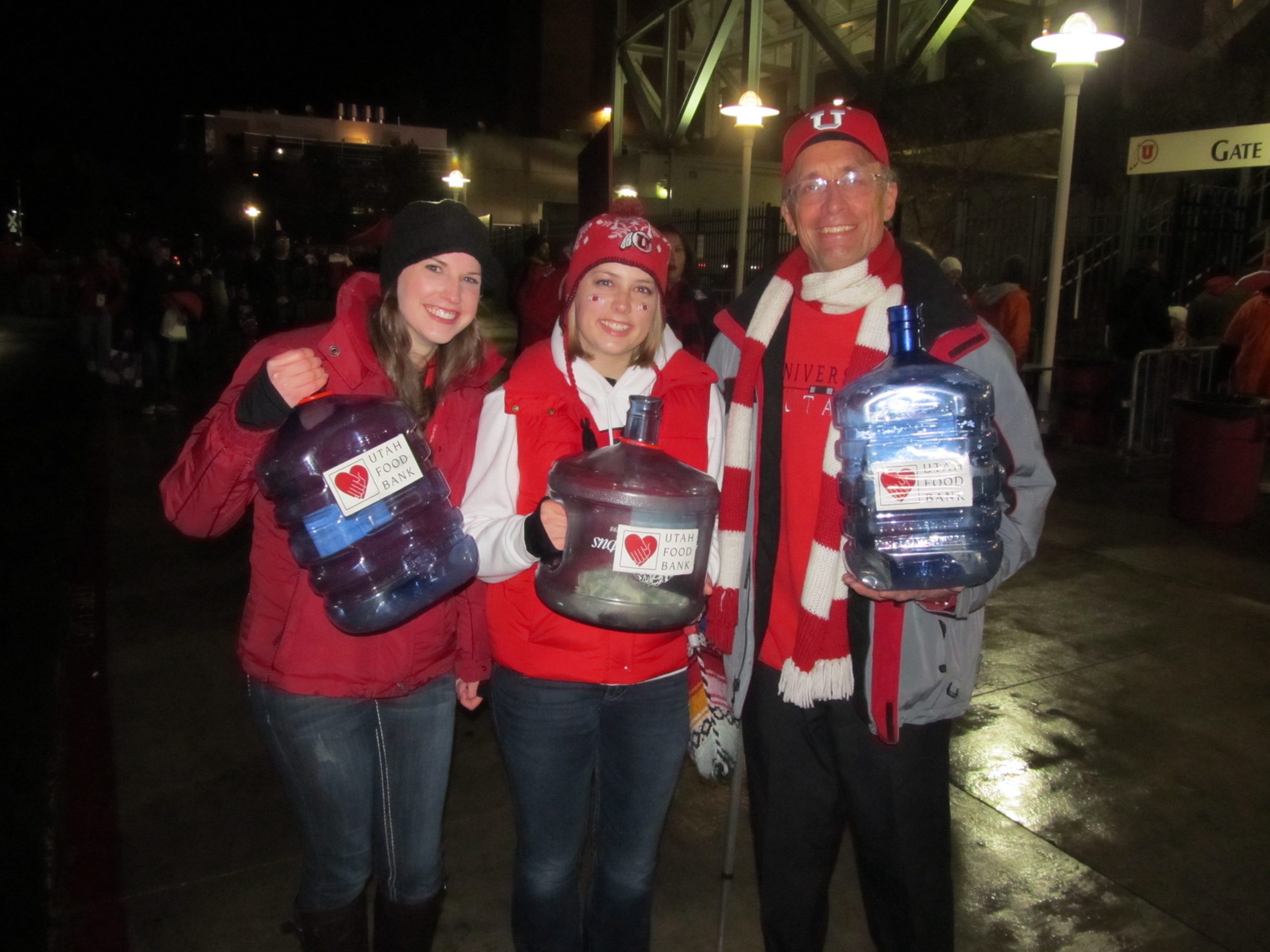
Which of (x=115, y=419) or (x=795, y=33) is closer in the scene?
(x=115, y=419)

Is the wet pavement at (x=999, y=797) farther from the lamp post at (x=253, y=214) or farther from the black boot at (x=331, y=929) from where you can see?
the lamp post at (x=253, y=214)

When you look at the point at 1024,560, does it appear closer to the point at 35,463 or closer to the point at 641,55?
the point at 35,463

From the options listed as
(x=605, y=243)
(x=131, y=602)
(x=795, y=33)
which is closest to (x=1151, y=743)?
(x=605, y=243)

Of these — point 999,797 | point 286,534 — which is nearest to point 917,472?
point 286,534

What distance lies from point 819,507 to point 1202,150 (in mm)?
10872

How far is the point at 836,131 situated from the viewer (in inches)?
91.3

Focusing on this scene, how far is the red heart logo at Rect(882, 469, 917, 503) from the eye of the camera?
1829 mm

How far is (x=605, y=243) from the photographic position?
91.2 inches

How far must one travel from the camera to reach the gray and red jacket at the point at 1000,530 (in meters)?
2.12

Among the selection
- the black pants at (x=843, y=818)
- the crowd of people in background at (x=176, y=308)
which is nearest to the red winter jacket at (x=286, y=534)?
the black pants at (x=843, y=818)

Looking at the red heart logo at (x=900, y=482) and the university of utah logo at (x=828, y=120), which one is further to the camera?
the university of utah logo at (x=828, y=120)

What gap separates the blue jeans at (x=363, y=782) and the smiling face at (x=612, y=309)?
0.95 metres

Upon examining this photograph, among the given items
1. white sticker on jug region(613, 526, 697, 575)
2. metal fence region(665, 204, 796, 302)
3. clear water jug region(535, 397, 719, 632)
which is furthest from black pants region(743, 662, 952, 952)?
metal fence region(665, 204, 796, 302)

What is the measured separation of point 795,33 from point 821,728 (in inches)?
1177
